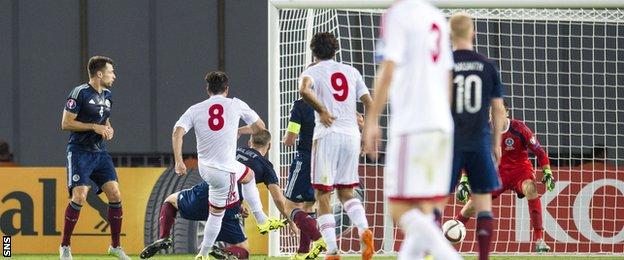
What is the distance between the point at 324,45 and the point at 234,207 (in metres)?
2.33

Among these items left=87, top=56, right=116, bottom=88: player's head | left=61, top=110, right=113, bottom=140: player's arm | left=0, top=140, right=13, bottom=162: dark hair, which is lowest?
left=0, top=140, right=13, bottom=162: dark hair

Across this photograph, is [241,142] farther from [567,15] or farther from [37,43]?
[567,15]

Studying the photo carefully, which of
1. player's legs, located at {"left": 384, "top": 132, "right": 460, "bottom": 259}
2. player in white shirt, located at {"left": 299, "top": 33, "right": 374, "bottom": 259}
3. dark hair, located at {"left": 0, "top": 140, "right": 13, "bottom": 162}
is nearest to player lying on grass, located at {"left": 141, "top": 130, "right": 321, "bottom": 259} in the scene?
player in white shirt, located at {"left": 299, "top": 33, "right": 374, "bottom": 259}

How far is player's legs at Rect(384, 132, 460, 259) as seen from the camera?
612 cm

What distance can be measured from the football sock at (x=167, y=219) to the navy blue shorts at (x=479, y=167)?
136 inches

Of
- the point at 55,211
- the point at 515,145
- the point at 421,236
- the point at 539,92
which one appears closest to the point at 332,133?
the point at 421,236

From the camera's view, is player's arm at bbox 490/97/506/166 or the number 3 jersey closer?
the number 3 jersey

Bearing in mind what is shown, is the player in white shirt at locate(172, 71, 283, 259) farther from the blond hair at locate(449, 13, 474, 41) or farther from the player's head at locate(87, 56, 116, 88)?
the blond hair at locate(449, 13, 474, 41)

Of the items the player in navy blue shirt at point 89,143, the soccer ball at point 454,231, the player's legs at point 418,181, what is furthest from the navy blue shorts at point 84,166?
the player's legs at point 418,181

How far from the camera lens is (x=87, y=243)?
42.9ft

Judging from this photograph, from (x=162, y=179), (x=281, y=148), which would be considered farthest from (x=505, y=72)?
(x=162, y=179)

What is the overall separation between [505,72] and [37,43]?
527cm

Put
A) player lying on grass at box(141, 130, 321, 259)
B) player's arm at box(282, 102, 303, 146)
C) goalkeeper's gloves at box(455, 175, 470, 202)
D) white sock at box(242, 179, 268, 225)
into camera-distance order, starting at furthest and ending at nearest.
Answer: goalkeeper's gloves at box(455, 175, 470, 202), white sock at box(242, 179, 268, 225), player lying on grass at box(141, 130, 321, 259), player's arm at box(282, 102, 303, 146)

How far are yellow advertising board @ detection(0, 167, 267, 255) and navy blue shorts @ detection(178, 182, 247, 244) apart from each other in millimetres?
1768
